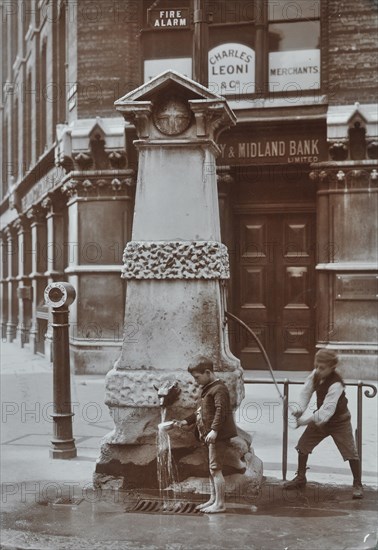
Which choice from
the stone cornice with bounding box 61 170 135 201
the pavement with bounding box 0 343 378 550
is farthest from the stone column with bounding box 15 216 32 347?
the pavement with bounding box 0 343 378 550

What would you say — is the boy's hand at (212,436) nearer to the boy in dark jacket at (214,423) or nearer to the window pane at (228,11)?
the boy in dark jacket at (214,423)

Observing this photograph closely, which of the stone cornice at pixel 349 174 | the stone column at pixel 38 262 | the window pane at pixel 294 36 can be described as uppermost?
the window pane at pixel 294 36

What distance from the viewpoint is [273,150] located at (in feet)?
47.2

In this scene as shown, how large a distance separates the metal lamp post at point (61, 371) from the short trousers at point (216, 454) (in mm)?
2476

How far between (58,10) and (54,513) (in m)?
13.7

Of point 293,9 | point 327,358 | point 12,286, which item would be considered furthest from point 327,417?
point 12,286

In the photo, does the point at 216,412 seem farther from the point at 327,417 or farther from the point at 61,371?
the point at 61,371

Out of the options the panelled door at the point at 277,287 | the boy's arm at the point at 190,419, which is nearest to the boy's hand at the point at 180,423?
the boy's arm at the point at 190,419

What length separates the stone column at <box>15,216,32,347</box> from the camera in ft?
74.7

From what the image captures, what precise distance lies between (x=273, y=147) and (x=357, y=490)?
8761mm

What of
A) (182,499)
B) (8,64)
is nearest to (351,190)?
(182,499)

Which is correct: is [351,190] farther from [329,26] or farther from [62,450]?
[62,450]

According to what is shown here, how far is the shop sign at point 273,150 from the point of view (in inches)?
557

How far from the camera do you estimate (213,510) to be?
6.11m
